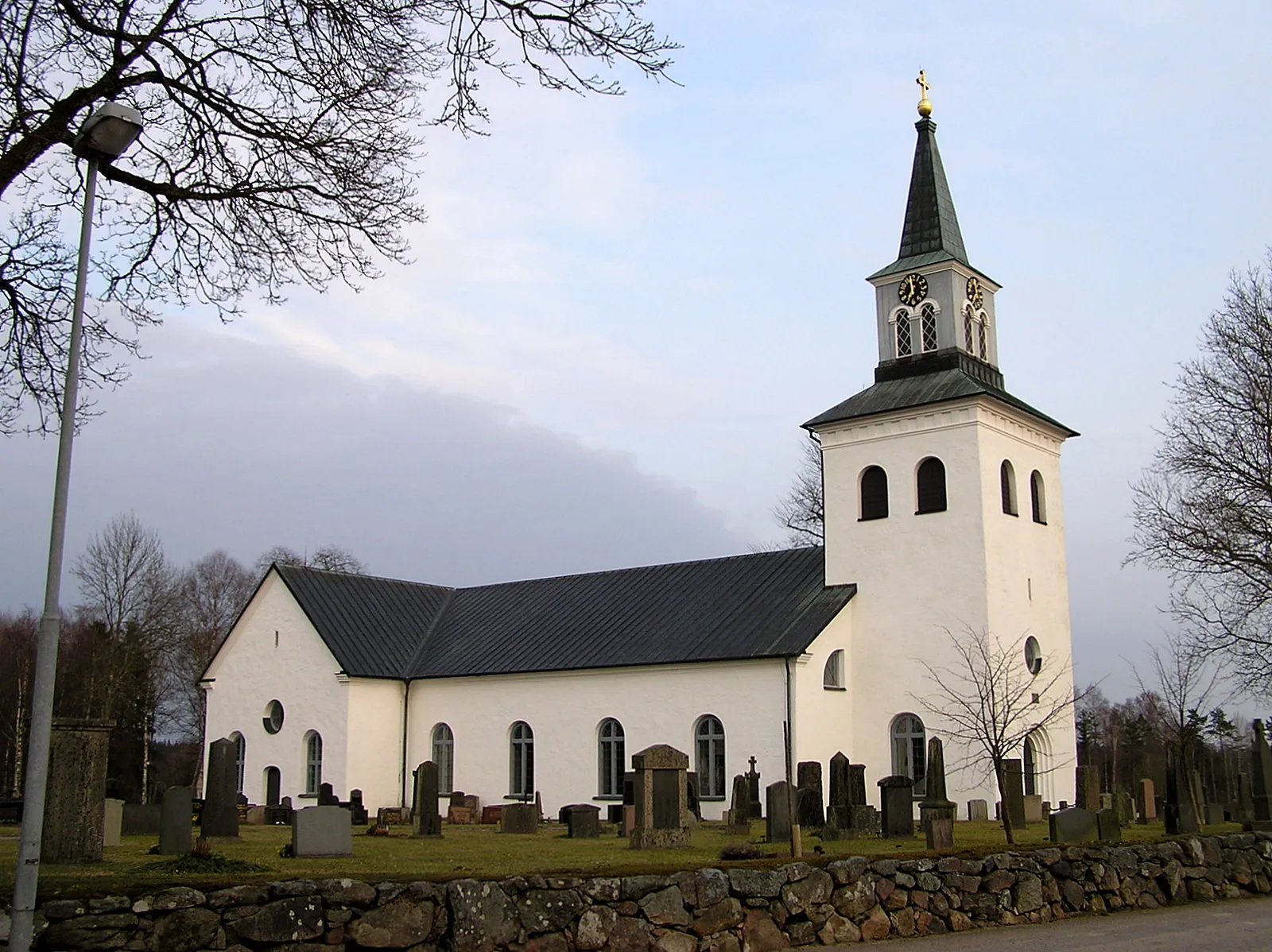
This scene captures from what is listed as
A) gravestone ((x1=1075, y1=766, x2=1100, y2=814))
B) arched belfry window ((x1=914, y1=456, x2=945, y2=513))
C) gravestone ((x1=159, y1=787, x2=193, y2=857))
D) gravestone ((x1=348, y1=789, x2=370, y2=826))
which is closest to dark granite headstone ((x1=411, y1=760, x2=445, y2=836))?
gravestone ((x1=348, y1=789, x2=370, y2=826))

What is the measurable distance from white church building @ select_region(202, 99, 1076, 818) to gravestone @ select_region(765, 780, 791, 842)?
8.18 m

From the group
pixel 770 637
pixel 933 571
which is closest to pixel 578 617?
pixel 770 637

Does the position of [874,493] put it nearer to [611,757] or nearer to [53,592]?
[611,757]

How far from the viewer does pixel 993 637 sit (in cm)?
2614

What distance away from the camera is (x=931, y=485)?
27.9 metres

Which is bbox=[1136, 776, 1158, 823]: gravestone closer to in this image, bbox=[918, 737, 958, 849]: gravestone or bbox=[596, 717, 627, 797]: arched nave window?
bbox=[918, 737, 958, 849]: gravestone

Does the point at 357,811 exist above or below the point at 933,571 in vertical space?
below

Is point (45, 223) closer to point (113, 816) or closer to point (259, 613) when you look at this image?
point (113, 816)

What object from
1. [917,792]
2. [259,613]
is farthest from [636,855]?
[259,613]

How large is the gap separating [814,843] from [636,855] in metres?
4.14

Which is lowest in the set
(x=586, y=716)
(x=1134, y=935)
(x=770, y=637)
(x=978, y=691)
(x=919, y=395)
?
(x=1134, y=935)

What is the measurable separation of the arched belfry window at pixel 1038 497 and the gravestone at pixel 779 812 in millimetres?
13893

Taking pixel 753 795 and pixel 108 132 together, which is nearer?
pixel 108 132

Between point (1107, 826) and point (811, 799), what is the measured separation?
18.6ft
